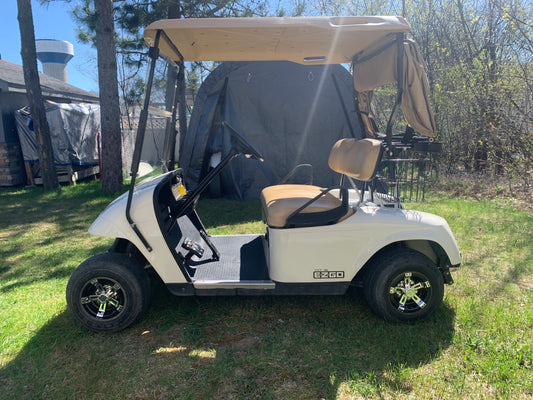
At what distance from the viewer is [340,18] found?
8.37 feet

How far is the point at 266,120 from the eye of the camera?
23.0 feet

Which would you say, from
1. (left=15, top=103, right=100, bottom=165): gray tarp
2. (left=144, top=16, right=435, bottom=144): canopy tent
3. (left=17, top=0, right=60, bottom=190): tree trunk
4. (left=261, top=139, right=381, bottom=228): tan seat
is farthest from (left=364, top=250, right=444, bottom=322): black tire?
(left=15, top=103, right=100, bottom=165): gray tarp

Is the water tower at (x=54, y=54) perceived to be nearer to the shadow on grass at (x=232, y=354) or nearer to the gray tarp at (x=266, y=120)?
the gray tarp at (x=266, y=120)

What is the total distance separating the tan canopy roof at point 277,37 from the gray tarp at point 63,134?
7.58 m

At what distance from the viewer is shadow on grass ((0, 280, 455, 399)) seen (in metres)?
2.19

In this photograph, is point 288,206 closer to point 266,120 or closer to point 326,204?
point 326,204

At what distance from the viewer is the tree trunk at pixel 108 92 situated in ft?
24.4

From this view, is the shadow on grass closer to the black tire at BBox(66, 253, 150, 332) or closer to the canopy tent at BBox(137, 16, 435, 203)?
the black tire at BBox(66, 253, 150, 332)

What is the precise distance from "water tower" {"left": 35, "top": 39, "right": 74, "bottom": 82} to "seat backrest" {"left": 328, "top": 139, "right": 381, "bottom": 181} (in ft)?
177

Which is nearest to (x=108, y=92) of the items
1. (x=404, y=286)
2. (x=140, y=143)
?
(x=140, y=143)

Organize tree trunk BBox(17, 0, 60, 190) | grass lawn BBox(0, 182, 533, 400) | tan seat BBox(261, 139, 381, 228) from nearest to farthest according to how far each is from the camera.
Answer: grass lawn BBox(0, 182, 533, 400)
tan seat BBox(261, 139, 381, 228)
tree trunk BBox(17, 0, 60, 190)

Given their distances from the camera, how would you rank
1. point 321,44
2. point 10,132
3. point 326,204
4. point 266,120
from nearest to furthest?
point 326,204, point 321,44, point 266,120, point 10,132

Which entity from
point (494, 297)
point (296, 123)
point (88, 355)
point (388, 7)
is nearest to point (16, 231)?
point (88, 355)

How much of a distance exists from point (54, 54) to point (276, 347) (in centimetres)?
5713
